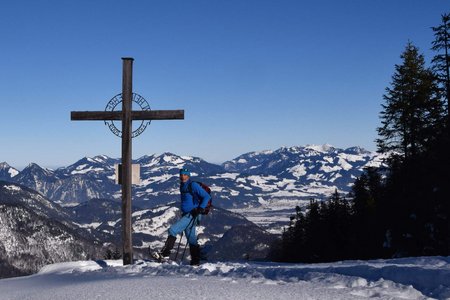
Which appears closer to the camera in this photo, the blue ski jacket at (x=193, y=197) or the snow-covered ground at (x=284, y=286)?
the snow-covered ground at (x=284, y=286)

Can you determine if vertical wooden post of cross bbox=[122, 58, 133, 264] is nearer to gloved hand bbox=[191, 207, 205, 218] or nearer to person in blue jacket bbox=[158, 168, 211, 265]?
person in blue jacket bbox=[158, 168, 211, 265]

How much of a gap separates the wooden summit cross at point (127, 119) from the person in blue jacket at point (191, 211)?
132 centimetres

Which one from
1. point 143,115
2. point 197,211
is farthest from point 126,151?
point 197,211

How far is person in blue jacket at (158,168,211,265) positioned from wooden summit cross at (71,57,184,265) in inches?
52.1

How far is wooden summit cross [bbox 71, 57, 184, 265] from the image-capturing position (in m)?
12.7

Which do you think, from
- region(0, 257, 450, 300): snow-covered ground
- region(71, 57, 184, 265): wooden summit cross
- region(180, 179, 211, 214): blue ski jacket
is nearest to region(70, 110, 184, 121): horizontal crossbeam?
region(71, 57, 184, 265): wooden summit cross

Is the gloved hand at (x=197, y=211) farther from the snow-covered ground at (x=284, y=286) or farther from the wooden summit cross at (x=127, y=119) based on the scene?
the snow-covered ground at (x=284, y=286)

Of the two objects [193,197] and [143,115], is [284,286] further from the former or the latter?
[143,115]

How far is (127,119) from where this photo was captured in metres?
12.9

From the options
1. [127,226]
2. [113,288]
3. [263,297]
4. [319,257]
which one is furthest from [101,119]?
[319,257]

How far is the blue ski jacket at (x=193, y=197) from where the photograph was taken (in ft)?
39.0

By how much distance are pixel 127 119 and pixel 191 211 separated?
3006 millimetres

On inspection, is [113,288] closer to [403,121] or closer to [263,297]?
[263,297]

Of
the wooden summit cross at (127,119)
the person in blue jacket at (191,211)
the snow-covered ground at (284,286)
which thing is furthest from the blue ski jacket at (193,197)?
the snow-covered ground at (284,286)
